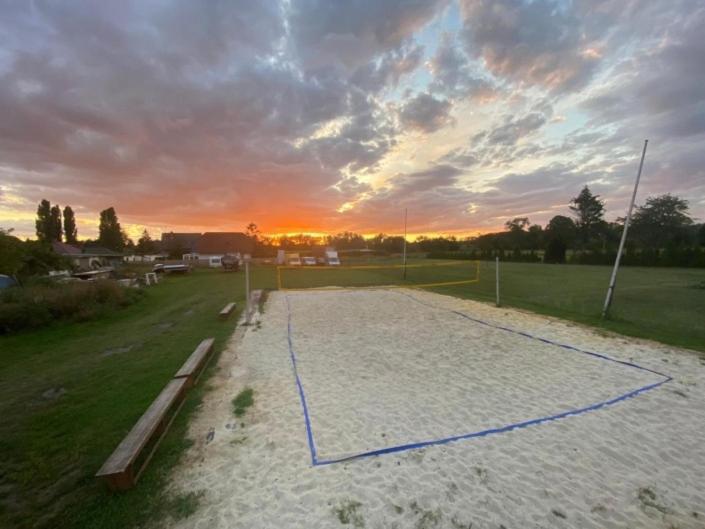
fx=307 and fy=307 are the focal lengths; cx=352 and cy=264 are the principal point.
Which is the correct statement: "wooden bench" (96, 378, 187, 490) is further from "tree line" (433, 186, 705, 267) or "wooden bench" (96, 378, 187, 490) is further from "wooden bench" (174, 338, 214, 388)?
"tree line" (433, 186, 705, 267)

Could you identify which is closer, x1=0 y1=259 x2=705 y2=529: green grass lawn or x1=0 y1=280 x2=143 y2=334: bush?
x1=0 y1=259 x2=705 y2=529: green grass lawn

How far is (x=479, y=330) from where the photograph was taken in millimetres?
7961

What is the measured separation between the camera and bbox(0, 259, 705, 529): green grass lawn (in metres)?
2.58

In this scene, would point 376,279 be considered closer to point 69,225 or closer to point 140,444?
point 140,444

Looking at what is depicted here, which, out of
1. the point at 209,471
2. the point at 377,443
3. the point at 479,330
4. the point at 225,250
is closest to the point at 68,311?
the point at 209,471

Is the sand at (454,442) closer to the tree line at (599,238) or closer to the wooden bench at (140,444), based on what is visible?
the wooden bench at (140,444)

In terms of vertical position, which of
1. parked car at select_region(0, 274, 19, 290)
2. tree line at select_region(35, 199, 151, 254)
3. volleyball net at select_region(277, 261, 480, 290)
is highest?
tree line at select_region(35, 199, 151, 254)

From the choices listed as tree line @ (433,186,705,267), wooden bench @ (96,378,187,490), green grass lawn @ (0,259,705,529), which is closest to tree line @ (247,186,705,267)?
tree line @ (433,186,705,267)

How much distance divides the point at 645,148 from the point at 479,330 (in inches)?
280

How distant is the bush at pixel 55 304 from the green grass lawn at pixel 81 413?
593 millimetres

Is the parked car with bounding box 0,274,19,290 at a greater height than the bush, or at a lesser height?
greater

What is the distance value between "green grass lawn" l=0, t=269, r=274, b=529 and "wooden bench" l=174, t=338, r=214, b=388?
222 mm

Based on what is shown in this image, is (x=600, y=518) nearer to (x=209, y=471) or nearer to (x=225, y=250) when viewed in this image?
(x=209, y=471)

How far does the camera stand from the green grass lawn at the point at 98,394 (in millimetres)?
2580
